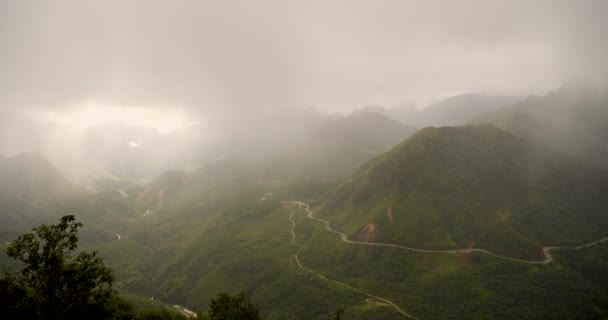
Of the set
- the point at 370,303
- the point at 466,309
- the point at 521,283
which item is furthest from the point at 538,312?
the point at 370,303

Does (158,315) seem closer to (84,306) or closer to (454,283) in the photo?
(84,306)

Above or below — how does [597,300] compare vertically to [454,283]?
below

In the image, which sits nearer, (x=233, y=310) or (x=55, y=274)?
(x=55, y=274)

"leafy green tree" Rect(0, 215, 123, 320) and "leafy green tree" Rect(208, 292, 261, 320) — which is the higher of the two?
"leafy green tree" Rect(0, 215, 123, 320)

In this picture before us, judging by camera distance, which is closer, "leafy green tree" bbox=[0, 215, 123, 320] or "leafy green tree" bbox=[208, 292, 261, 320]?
"leafy green tree" bbox=[0, 215, 123, 320]

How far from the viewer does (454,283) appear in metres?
199

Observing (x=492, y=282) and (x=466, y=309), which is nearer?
(x=466, y=309)

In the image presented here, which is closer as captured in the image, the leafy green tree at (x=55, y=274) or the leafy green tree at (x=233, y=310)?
the leafy green tree at (x=55, y=274)

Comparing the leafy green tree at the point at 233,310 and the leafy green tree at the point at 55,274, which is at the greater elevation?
the leafy green tree at the point at 55,274

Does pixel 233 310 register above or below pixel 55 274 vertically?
below

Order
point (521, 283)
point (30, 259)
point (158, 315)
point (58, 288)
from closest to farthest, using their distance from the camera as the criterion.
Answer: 1. point (30, 259)
2. point (58, 288)
3. point (158, 315)
4. point (521, 283)

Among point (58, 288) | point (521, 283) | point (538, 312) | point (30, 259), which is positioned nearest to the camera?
point (30, 259)

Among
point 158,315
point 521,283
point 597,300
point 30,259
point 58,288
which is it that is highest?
point 30,259

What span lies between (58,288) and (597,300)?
238845 millimetres
